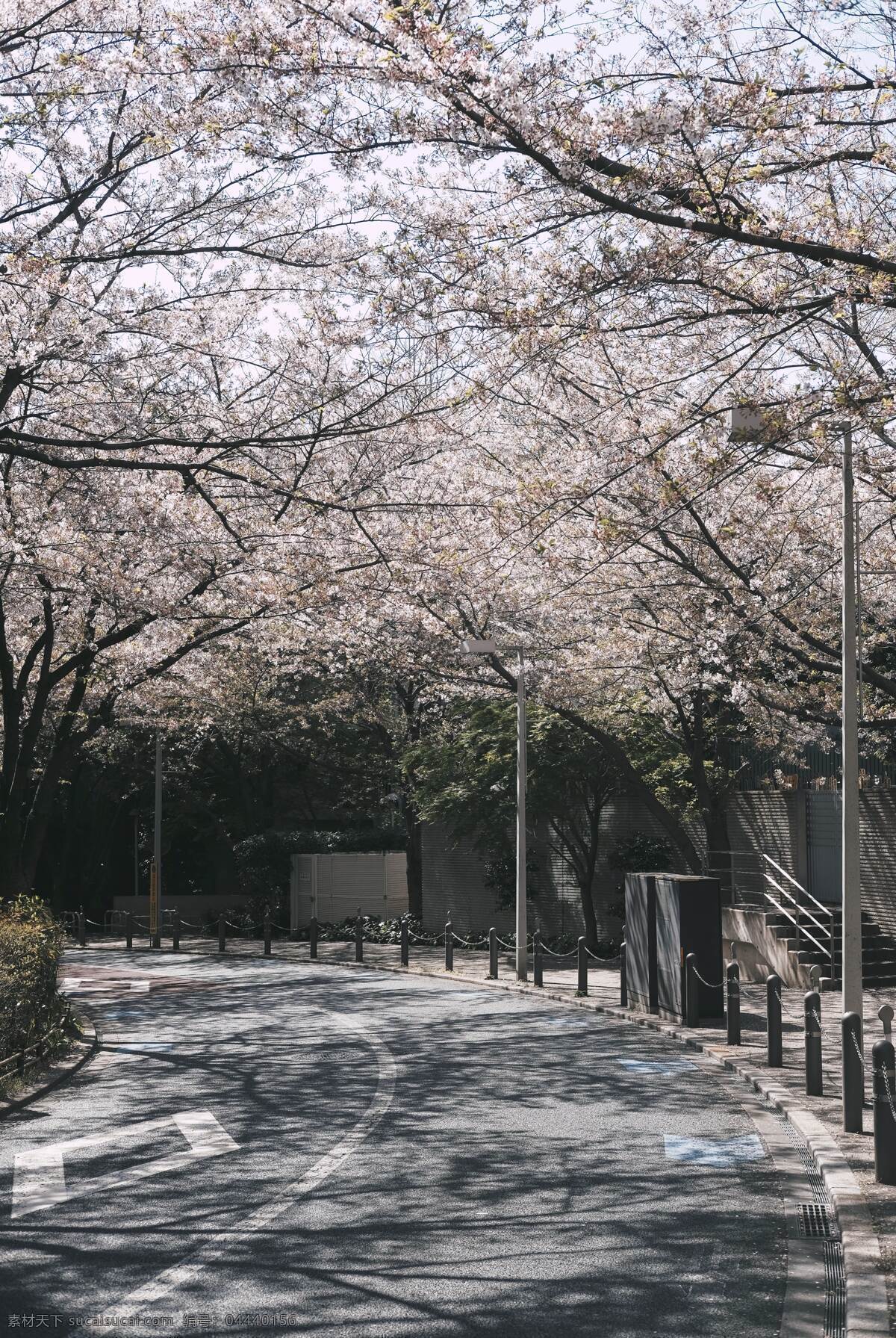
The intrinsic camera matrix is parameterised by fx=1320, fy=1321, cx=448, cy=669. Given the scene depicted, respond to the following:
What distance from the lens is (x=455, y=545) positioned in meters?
19.0

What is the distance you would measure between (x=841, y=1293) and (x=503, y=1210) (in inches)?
93.1

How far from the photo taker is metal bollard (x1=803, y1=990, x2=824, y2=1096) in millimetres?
12552

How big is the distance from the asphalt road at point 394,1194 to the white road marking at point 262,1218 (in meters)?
0.02

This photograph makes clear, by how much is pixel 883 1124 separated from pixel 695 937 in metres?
9.05

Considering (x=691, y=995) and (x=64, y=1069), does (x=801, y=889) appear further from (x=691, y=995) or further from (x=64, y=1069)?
(x=64, y=1069)

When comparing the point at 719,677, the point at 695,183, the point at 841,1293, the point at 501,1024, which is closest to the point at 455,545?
the point at 719,677

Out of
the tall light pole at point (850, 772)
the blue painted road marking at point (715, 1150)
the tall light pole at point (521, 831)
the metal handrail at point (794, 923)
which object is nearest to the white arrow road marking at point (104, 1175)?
the blue painted road marking at point (715, 1150)

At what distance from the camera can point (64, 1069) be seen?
586 inches

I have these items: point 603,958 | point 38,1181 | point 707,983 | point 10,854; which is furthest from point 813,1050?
point 603,958

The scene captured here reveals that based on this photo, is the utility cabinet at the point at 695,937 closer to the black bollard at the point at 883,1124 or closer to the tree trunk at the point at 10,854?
the black bollard at the point at 883,1124

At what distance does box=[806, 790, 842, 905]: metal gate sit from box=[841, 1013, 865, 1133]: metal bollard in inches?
668

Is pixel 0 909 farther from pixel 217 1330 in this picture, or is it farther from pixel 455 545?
pixel 217 1330

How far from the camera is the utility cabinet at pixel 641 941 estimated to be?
19.3 meters

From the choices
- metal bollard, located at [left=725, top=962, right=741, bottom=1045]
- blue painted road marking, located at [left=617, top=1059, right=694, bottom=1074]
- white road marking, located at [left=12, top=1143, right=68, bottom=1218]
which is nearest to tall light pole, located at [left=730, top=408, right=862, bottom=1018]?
blue painted road marking, located at [left=617, top=1059, right=694, bottom=1074]
